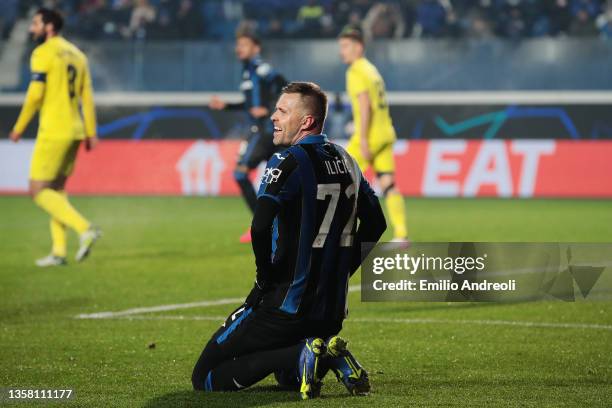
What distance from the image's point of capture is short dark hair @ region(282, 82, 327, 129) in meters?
5.31

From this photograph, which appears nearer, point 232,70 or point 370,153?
point 370,153

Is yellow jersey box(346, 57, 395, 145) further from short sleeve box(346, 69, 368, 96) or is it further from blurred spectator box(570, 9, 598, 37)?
blurred spectator box(570, 9, 598, 37)

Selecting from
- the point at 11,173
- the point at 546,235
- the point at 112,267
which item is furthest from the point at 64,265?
the point at 11,173

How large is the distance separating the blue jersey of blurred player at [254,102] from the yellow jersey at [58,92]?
5.56ft

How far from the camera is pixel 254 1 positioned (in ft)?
82.7

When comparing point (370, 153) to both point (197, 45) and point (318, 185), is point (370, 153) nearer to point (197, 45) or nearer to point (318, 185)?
point (318, 185)

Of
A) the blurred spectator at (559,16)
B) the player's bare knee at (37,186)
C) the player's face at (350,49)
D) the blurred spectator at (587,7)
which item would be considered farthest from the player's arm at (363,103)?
the blurred spectator at (587,7)

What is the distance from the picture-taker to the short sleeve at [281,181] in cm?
514

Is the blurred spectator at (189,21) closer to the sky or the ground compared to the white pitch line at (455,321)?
closer to the sky

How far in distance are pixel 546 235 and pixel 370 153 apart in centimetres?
295

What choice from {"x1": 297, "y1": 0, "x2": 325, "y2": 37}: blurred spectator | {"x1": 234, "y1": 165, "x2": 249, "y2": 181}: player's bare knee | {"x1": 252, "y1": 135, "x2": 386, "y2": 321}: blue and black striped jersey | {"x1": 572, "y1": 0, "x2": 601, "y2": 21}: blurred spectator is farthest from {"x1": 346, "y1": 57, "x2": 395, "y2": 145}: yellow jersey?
{"x1": 572, "y1": 0, "x2": 601, "y2": 21}: blurred spectator

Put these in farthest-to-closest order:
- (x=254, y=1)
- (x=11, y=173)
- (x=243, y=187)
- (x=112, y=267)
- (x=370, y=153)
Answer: (x=254, y=1), (x=11, y=173), (x=243, y=187), (x=370, y=153), (x=112, y=267)

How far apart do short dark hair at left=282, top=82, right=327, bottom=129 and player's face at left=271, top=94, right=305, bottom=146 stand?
0.02 m

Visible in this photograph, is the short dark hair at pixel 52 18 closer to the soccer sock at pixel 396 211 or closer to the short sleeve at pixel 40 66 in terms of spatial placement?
the short sleeve at pixel 40 66
